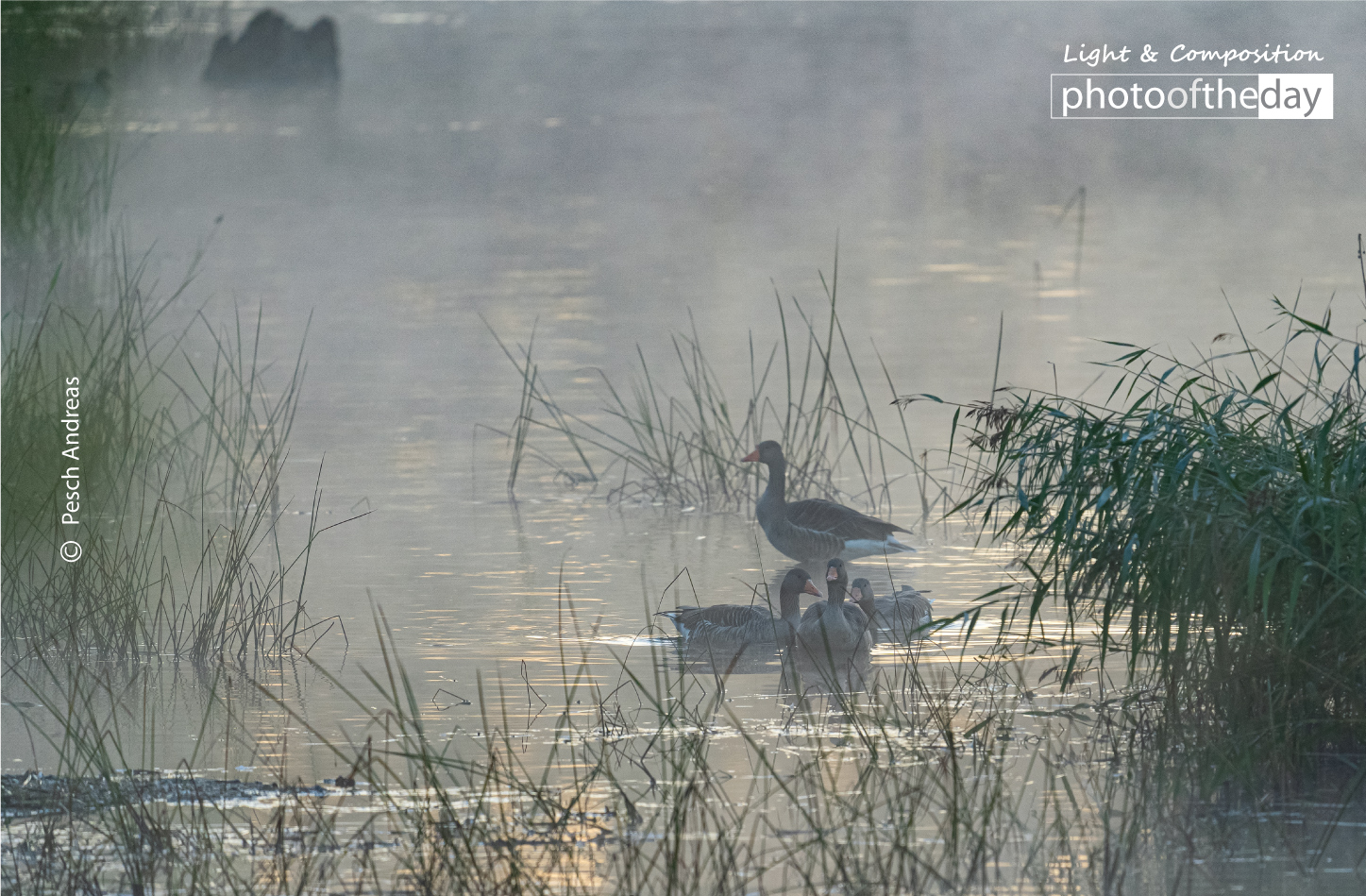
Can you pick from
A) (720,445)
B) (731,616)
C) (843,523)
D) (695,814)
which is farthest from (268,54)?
(695,814)

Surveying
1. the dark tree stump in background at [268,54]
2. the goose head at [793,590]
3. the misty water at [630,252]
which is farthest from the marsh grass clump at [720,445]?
the dark tree stump in background at [268,54]

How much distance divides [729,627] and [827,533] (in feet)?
5.87

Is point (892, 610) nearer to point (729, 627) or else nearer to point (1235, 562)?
point (729, 627)

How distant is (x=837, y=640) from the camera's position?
23.7 feet

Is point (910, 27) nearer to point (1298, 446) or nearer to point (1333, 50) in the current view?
point (1333, 50)

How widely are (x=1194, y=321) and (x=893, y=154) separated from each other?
1817cm

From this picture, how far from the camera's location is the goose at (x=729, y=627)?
729cm

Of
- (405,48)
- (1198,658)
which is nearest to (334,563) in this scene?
(1198,658)

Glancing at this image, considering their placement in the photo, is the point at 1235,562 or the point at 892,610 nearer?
the point at 1235,562

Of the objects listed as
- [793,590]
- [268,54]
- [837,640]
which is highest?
[268,54]

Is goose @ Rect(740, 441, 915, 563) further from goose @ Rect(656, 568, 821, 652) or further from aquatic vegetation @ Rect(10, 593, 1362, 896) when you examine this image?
aquatic vegetation @ Rect(10, 593, 1362, 896)

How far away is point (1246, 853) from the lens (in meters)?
4.75

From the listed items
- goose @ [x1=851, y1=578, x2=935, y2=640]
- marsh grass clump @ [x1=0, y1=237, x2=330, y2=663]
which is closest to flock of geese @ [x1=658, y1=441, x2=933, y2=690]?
goose @ [x1=851, y1=578, x2=935, y2=640]

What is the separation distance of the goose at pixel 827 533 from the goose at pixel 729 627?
1408 millimetres
